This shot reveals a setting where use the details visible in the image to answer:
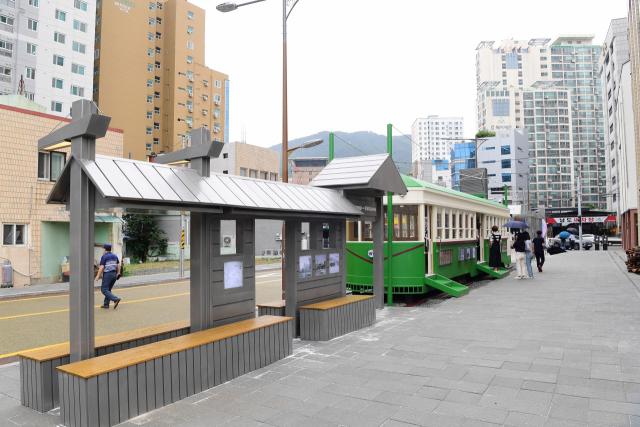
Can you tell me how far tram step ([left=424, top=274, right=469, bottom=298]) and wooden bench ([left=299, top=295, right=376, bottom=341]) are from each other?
326 centimetres

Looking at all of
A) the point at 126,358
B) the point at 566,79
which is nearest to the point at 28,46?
the point at 126,358

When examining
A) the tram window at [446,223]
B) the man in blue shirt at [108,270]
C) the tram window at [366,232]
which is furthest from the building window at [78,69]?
the tram window at [446,223]

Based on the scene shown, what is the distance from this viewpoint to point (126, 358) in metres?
4.63

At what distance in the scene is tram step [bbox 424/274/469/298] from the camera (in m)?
11.6

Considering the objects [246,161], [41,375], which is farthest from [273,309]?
[246,161]

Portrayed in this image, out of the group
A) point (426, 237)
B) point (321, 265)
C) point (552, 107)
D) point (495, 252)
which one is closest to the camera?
point (321, 265)

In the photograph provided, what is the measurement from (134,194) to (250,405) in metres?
2.49

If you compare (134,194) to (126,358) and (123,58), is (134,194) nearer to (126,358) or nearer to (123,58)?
(126,358)

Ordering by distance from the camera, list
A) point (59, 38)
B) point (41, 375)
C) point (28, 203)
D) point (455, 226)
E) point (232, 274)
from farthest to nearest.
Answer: point (59, 38), point (28, 203), point (455, 226), point (232, 274), point (41, 375)

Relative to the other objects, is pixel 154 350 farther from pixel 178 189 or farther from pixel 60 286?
pixel 60 286

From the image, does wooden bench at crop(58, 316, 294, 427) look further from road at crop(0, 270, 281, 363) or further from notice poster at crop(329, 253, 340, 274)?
road at crop(0, 270, 281, 363)

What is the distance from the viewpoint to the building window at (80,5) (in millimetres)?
46094

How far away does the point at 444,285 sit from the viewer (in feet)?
39.3

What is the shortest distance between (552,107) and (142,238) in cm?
11455
